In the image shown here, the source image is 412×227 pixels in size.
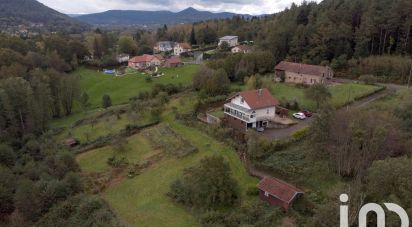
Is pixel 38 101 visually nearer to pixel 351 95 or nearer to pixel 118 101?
pixel 118 101

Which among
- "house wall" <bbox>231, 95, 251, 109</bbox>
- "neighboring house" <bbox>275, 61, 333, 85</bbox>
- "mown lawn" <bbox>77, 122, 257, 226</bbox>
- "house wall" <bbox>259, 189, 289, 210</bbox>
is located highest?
"neighboring house" <bbox>275, 61, 333, 85</bbox>

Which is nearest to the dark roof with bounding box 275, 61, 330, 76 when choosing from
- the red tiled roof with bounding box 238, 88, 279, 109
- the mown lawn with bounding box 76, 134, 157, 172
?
the red tiled roof with bounding box 238, 88, 279, 109

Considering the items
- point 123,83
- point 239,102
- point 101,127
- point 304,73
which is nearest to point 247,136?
point 239,102

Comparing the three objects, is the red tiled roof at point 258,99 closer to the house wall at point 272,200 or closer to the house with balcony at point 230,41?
the house wall at point 272,200

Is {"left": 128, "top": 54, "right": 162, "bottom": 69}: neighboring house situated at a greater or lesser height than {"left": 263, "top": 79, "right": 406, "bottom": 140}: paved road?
greater

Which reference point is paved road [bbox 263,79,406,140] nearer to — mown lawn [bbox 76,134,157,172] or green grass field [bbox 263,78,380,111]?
green grass field [bbox 263,78,380,111]

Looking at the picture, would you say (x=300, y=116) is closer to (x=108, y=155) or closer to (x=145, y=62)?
(x=108, y=155)

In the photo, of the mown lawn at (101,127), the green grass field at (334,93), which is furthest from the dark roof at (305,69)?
the mown lawn at (101,127)
